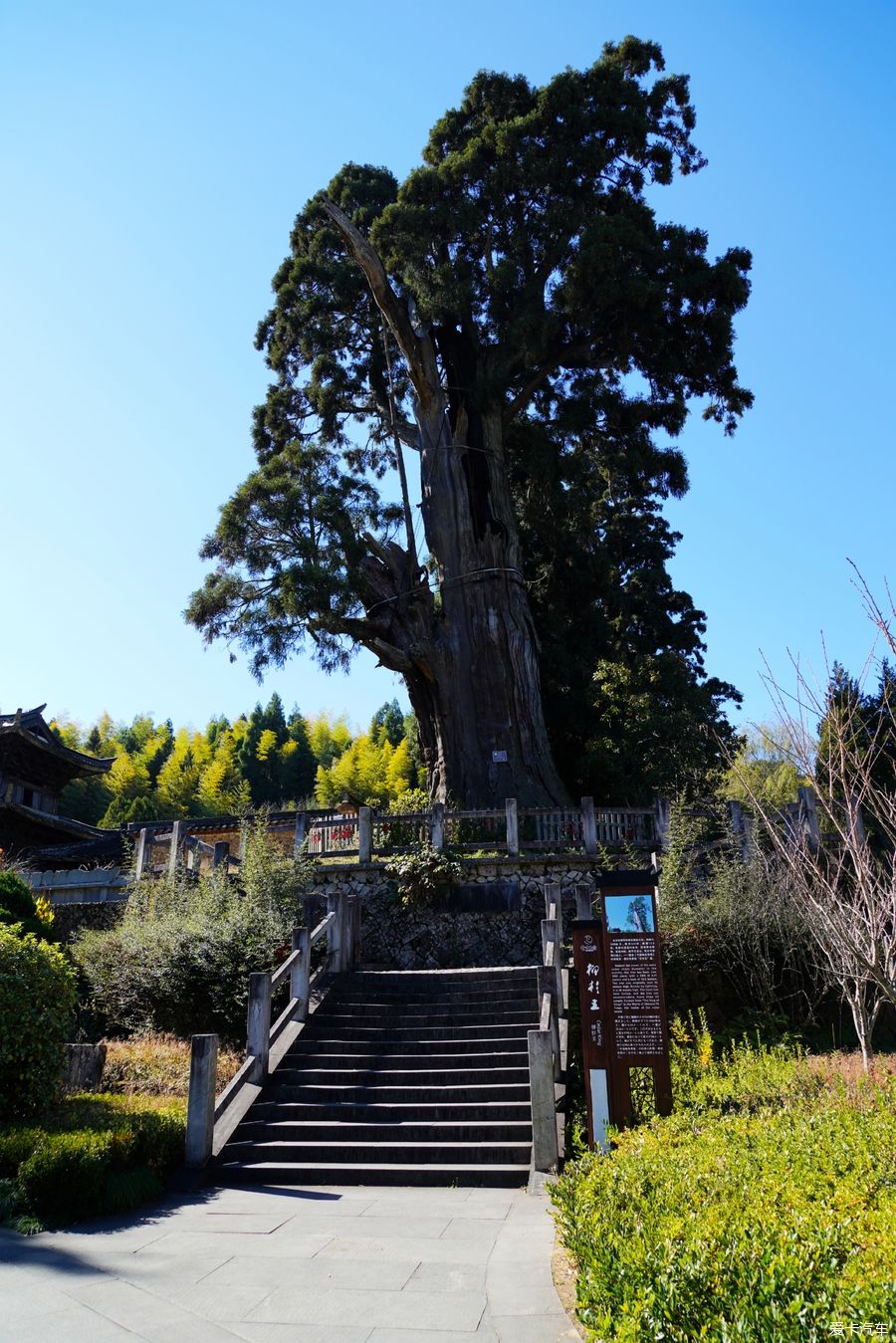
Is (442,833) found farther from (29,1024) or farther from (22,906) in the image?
(29,1024)

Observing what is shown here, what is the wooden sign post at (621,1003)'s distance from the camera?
758cm

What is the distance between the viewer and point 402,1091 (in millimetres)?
9781

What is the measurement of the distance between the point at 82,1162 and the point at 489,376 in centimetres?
1879

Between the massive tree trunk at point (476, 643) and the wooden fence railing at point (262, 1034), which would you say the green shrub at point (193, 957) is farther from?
the massive tree trunk at point (476, 643)

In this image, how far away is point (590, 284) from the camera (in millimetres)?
20188

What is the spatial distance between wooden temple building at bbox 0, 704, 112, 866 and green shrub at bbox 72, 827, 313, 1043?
45.9ft

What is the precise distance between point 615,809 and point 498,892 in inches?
99.0

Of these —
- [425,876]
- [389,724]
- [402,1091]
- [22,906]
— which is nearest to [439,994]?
[402,1091]

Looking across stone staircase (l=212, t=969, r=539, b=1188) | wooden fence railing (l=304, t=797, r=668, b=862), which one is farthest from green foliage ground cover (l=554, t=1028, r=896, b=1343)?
wooden fence railing (l=304, t=797, r=668, b=862)

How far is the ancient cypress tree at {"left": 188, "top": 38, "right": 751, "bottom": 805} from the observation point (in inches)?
803

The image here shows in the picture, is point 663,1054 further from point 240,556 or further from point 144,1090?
point 240,556

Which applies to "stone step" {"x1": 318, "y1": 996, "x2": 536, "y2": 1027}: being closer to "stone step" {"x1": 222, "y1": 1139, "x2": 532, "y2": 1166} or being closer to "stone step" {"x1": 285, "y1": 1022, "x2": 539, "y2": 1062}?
"stone step" {"x1": 285, "y1": 1022, "x2": 539, "y2": 1062}

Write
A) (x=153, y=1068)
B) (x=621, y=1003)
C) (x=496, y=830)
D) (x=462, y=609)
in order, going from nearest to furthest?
(x=621, y=1003) → (x=153, y=1068) → (x=496, y=830) → (x=462, y=609)

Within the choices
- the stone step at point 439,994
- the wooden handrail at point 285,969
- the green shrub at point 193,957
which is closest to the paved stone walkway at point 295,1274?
the wooden handrail at point 285,969
